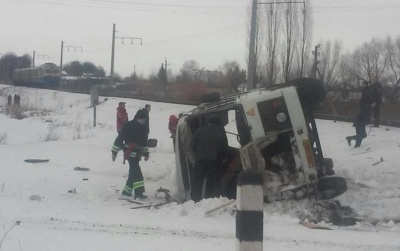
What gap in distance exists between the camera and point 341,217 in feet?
28.5

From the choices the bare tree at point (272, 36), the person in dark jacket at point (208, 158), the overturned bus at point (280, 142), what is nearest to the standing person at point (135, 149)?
the overturned bus at point (280, 142)

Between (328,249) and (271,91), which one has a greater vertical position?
(271,91)

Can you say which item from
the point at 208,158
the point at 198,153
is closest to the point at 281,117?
the point at 208,158

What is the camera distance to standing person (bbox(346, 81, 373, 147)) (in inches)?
595

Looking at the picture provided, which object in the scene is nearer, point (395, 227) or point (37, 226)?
point (37, 226)

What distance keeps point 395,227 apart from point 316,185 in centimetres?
177

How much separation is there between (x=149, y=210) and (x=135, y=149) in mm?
1801

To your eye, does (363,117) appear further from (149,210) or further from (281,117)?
(149,210)

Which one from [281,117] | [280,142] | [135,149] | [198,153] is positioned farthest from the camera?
[135,149]

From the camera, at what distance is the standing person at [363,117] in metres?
15.1

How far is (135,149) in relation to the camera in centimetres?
1034

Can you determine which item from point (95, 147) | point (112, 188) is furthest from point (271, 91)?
point (95, 147)

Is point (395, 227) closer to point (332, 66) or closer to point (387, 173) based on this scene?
point (387, 173)

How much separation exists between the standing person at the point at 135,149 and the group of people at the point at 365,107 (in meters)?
7.08
